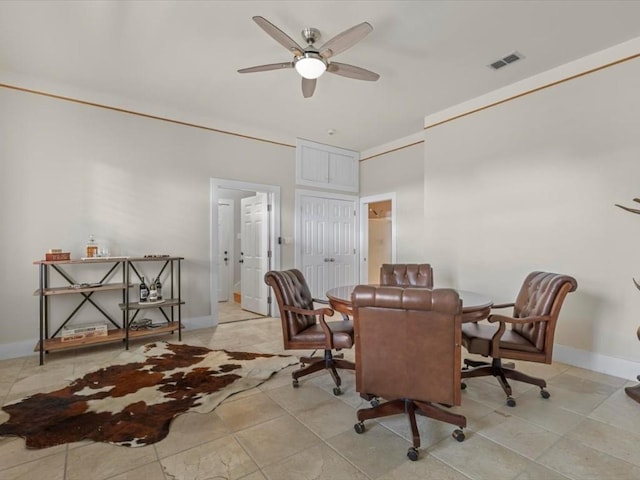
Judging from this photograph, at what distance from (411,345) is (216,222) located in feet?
11.5

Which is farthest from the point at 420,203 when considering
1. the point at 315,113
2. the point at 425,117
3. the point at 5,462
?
the point at 5,462

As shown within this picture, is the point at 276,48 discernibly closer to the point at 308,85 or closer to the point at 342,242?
the point at 308,85

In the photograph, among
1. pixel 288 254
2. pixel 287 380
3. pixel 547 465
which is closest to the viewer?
pixel 547 465

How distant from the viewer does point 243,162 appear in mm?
4812

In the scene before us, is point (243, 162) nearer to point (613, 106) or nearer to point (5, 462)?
point (5, 462)

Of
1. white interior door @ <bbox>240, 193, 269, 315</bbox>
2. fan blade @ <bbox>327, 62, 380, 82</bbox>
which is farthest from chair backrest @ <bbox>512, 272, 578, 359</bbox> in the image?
white interior door @ <bbox>240, 193, 269, 315</bbox>

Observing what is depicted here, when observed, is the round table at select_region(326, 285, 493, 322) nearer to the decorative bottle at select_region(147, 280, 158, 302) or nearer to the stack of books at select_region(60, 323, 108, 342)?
the decorative bottle at select_region(147, 280, 158, 302)

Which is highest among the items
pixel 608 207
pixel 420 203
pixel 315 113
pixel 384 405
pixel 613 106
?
pixel 315 113

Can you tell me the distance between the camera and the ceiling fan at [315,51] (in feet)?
7.22

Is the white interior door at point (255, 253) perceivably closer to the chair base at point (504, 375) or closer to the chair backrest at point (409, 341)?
the chair base at point (504, 375)

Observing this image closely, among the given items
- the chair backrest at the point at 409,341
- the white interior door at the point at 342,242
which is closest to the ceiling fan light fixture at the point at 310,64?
the chair backrest at the point at 409,341

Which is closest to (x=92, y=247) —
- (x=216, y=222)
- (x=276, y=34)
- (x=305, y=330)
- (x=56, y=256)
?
(x=56, y=256)

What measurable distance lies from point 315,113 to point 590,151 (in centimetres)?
304

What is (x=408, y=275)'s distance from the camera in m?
3.64
